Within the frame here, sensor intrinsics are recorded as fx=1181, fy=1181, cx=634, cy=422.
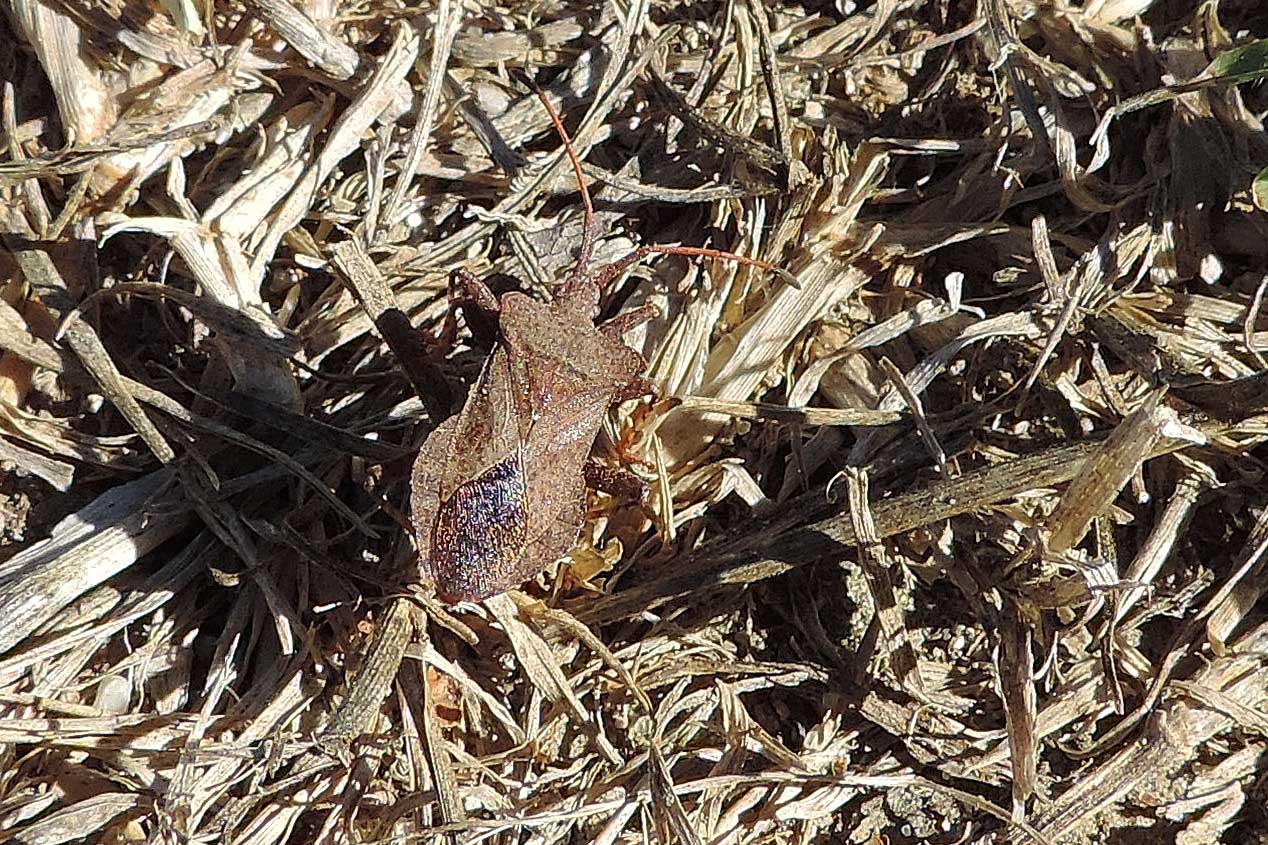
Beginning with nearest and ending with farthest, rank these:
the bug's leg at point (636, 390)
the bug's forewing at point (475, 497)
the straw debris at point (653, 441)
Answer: the bug's forewing at point (475, 497)
the straw debris at point (653, 441)
the bug's leg at point (636, 390)

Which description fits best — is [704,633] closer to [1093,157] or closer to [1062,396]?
[1062,396]

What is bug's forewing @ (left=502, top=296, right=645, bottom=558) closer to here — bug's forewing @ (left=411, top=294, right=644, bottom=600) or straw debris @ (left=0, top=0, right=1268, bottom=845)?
bug's forewing @ (left=411, top=294, right=644, bottom=600)

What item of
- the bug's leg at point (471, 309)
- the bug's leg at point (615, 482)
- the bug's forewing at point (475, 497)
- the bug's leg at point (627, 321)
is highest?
the bug's leg at point (471, 309)

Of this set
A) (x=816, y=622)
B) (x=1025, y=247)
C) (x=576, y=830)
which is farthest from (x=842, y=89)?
(x=576, y=830)

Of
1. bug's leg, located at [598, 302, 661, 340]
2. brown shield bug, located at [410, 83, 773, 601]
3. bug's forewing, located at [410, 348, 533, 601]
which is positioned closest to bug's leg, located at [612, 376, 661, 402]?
brown shield bug, located at [410, 83, 773, 601]

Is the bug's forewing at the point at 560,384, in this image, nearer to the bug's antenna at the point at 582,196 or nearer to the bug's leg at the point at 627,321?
the bug's leg at the point at 627,321

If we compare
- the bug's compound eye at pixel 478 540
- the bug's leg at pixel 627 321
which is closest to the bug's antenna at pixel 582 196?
the bug's leg at pixel 627 321

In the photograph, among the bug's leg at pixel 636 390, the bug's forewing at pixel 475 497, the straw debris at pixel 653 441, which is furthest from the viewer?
the bug's leg at pixel 636 390
